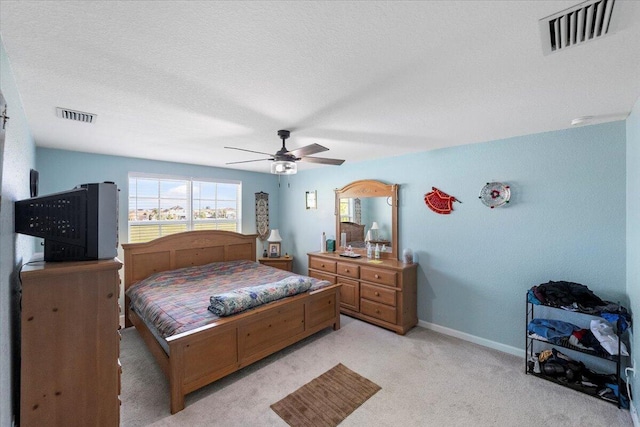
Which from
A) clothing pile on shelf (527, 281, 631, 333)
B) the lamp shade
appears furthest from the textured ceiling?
the lamp shade

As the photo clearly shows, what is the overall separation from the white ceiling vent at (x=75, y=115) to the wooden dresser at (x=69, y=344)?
136 cm

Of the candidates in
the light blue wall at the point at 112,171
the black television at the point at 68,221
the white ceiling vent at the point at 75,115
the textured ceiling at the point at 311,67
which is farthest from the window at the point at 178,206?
the black television at the point at 68,221

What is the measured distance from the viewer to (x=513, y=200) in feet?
9.50

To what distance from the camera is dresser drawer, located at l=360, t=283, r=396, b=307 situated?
3.42 meters

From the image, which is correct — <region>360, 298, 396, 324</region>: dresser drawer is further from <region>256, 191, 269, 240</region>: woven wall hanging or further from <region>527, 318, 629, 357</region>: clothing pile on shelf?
<region>256, 191, 269, 240</region>: woven wall hanging

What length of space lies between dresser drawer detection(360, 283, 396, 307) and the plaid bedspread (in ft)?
1.88

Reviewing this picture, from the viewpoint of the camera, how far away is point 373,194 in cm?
406

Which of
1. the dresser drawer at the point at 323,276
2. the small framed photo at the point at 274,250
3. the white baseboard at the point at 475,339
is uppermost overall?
the small framed photo at the point at 274,250

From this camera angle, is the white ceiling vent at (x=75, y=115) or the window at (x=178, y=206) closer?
the white ceiling vent at (x=75, y=115)

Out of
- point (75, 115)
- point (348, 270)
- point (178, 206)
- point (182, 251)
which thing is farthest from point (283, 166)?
point (178, 206)

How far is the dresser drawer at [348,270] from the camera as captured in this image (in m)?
3.81

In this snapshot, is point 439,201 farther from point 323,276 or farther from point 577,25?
point 577,25

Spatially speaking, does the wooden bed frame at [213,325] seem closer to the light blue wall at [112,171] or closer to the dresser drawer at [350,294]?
the dresser drawer at [350,294]

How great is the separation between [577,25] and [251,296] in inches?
113
